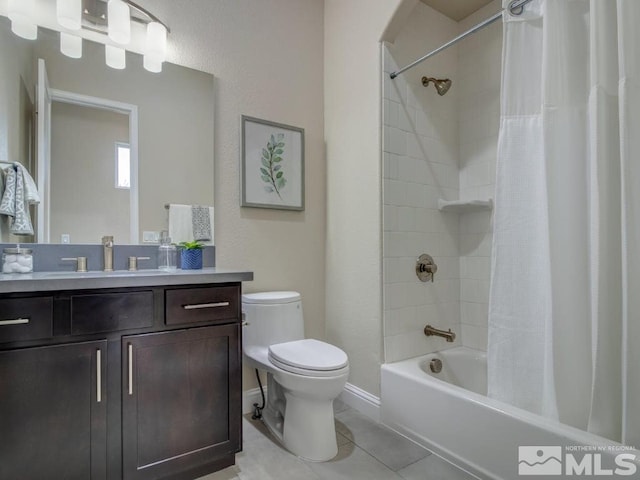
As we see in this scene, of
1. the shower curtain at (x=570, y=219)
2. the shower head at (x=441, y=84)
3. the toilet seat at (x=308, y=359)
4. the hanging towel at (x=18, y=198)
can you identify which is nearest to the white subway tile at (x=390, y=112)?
the shower head at (x=441, y=84)

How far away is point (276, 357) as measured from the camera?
1.74 meters

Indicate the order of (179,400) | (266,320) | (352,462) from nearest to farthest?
(179,400) → (352,462) → (266,320)

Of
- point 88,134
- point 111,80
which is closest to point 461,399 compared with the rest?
point 88,134

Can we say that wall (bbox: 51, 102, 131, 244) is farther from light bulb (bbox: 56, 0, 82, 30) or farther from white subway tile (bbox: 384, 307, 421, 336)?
white subway tile (bbox: 384, 307, 421, 336)

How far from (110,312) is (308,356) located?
88cm

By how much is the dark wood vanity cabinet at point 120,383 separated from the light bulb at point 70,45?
1244 mm

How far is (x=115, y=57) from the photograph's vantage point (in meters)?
1.83

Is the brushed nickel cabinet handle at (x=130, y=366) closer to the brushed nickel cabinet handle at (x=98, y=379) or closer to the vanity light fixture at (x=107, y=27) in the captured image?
the brushed nickel cabinet handle at (x=98, y=379)

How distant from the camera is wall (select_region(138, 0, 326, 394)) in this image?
209 cm

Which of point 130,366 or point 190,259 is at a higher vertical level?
point 190,259

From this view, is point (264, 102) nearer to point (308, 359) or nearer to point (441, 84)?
point (441, 84)

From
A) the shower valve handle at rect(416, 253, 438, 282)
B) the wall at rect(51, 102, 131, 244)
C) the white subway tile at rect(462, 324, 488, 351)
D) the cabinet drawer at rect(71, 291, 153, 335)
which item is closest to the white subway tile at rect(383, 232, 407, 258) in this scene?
the shower valve handle at rect(416, 253, 438, 282)

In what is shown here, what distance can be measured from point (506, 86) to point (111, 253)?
1955 mm

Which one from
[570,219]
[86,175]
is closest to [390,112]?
[570,219]
